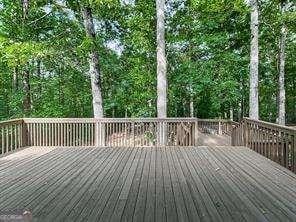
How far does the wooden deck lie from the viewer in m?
3.70

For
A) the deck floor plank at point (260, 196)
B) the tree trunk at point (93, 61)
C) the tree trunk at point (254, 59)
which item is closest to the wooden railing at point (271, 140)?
the deck floor plank at point (260, 196)

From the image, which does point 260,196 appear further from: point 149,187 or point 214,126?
point 214,126

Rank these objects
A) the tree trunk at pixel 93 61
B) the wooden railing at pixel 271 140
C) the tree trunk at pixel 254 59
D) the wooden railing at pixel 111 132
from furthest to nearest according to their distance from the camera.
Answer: the tree trunk at pixel 93 61 → the tree trunk at pixel 254 59 → the wooden railing at pixel 111 132 → the wooden railing at pixel 271 140

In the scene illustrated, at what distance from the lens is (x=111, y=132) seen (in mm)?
9703

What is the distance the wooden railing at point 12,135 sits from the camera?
26.6 feet

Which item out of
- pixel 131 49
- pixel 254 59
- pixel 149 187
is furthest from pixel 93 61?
pixel 149 187

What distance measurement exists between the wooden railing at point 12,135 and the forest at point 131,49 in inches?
→ 107

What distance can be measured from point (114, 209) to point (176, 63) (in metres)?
11.3

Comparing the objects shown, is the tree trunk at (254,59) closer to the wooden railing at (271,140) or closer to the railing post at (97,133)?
the wooden railing at (271,140)

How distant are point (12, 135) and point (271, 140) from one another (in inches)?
243

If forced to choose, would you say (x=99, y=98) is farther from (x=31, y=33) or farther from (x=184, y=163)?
(x=184, y=163)

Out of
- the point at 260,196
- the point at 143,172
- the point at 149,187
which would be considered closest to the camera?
the point at 260,196

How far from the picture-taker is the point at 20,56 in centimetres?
1066

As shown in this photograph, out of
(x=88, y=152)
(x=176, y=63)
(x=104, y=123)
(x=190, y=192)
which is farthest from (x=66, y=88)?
(x=190, y=192)
